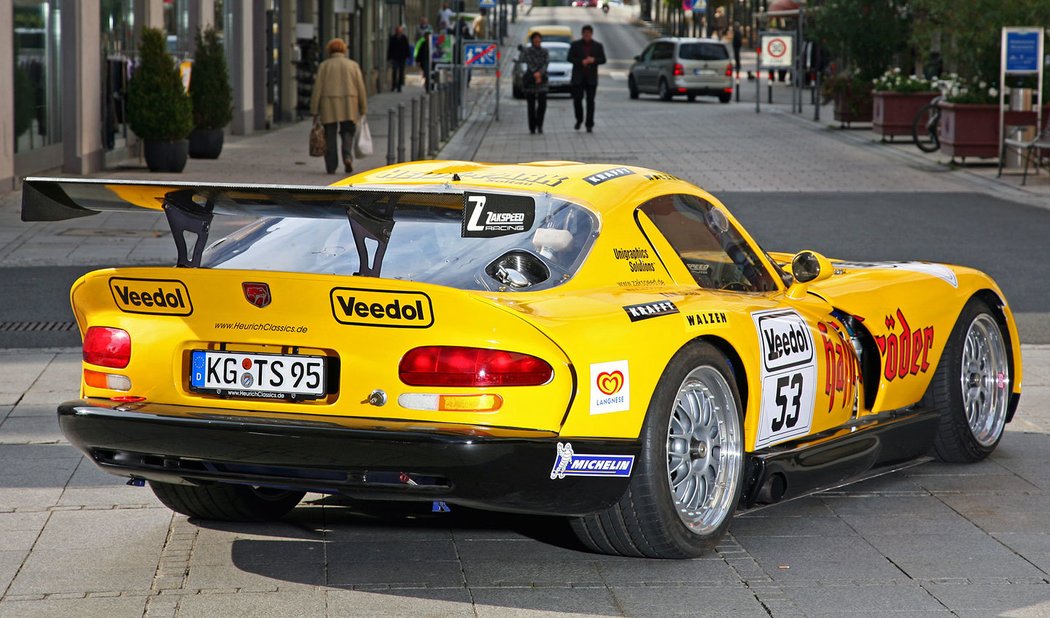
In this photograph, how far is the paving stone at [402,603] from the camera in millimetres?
4625

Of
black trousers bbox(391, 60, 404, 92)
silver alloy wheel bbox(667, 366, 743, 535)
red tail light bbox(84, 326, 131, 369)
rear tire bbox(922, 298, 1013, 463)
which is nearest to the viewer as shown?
red tail light bbox(84, 326, 131, 369)

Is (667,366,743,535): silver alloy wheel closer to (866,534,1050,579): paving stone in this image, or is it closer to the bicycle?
(866,534,1050,579): paving stone

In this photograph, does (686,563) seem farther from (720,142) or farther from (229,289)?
(720,142)

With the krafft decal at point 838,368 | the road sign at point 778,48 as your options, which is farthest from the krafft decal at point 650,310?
the road sign at point 778,48

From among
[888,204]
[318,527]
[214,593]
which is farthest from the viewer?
[888,204]

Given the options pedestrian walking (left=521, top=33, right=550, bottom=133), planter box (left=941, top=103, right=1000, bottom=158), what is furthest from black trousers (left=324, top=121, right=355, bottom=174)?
planter box (left=941, top=103, right=1000, bottom=158)

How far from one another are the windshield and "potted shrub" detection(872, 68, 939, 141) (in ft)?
79.2

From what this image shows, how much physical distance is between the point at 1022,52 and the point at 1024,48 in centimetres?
6

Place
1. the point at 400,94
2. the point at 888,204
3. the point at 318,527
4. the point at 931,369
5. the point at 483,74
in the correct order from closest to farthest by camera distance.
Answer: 1. the point at 318,527
2. the point at 931,369
3. the point at 888,204
4. the point at 400,94
5. the point at 483,74

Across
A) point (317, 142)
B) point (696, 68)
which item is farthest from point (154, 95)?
point (696, 68)

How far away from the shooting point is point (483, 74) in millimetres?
56875

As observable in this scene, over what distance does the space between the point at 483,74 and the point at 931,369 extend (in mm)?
51101

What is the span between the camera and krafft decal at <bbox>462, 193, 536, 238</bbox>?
4.74 metres

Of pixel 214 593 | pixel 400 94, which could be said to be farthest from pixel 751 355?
pixel 400 94
